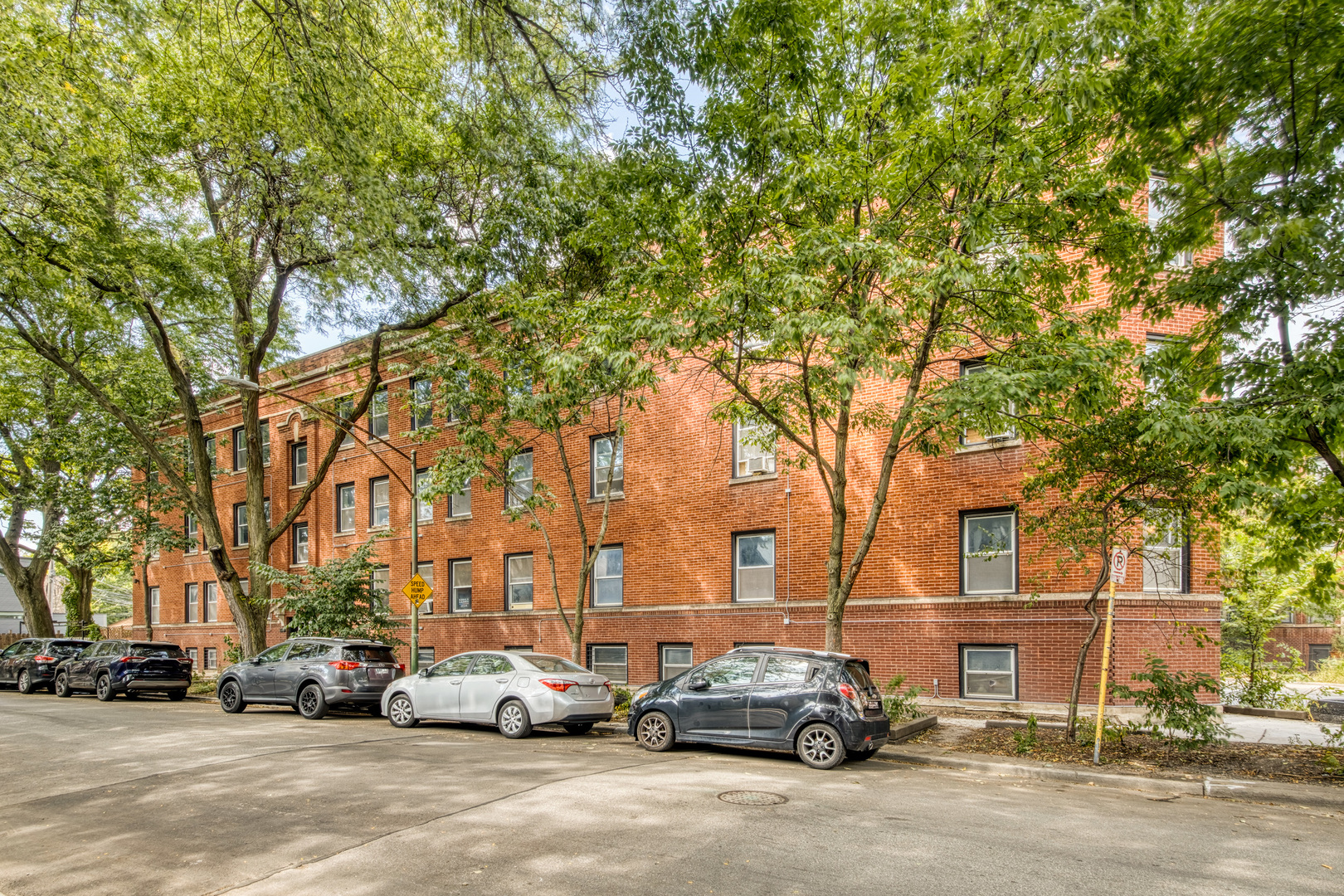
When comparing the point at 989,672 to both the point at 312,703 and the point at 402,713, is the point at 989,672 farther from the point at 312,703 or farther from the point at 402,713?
the point at 312,703

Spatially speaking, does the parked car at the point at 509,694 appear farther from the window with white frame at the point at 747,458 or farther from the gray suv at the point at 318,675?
the window with white frame at the point at 747,458

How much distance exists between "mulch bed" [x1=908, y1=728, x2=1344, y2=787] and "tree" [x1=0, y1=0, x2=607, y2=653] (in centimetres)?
1013

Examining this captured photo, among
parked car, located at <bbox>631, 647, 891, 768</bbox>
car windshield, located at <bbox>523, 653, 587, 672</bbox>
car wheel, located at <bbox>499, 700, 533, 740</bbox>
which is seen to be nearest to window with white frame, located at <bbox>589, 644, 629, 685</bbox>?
car windshield, located at <bbox>523, 653, 587, 672</bbox>

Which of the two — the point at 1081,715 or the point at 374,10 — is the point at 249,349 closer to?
the point at 374,10

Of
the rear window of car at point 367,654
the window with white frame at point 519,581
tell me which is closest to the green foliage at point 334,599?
the window with white frame at point 519,581

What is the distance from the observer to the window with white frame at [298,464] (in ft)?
110

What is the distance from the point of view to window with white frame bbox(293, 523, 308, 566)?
32875mm

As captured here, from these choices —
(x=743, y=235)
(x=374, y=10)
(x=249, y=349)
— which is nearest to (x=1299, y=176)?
(x=743, y=235)

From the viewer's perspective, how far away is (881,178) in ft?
36.9

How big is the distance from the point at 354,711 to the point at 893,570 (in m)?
12.1

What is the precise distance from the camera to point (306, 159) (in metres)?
14.6

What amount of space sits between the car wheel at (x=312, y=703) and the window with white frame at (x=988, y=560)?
12838 mm

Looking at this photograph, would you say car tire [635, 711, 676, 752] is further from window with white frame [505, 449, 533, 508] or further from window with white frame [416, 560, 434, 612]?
window with white frame [416, 560, 434, 612]

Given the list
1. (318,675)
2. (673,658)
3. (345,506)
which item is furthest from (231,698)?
(345,506)
